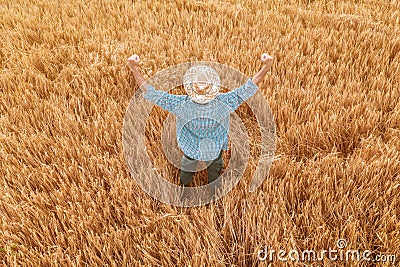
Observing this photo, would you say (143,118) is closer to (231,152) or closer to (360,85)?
(231,152)

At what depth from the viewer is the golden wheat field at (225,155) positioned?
137cm

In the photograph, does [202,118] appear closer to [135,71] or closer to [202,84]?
[202,84]

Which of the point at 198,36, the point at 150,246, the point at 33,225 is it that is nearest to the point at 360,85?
the point at 198,36

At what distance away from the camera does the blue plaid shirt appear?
4.75 ft

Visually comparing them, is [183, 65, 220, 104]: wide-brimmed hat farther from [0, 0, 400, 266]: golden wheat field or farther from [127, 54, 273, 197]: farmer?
[0, 0, 400, 266]: golden wheat field

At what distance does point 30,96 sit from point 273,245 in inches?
70.3

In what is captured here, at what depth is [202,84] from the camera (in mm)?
1352

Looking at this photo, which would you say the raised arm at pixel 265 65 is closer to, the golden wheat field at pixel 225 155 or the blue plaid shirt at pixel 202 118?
the blue plaid shirt at pixel 202 118

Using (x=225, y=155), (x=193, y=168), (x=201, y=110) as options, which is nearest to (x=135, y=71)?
(x=201, y=110)

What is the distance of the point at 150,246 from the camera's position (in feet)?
4.43

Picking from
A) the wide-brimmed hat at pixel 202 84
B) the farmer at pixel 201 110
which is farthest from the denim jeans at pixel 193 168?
the wide-brimmed hat at pixel 202 84

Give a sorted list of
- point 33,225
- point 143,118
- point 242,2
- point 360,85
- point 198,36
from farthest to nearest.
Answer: point 242,2
point 198,36
point 360,85
point 143,118
point 33,225

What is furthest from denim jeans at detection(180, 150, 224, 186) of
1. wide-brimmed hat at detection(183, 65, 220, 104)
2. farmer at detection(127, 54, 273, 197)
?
wide-brimmed hat at detection(183, 65, 220, 104)

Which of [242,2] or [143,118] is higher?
[242,2]
